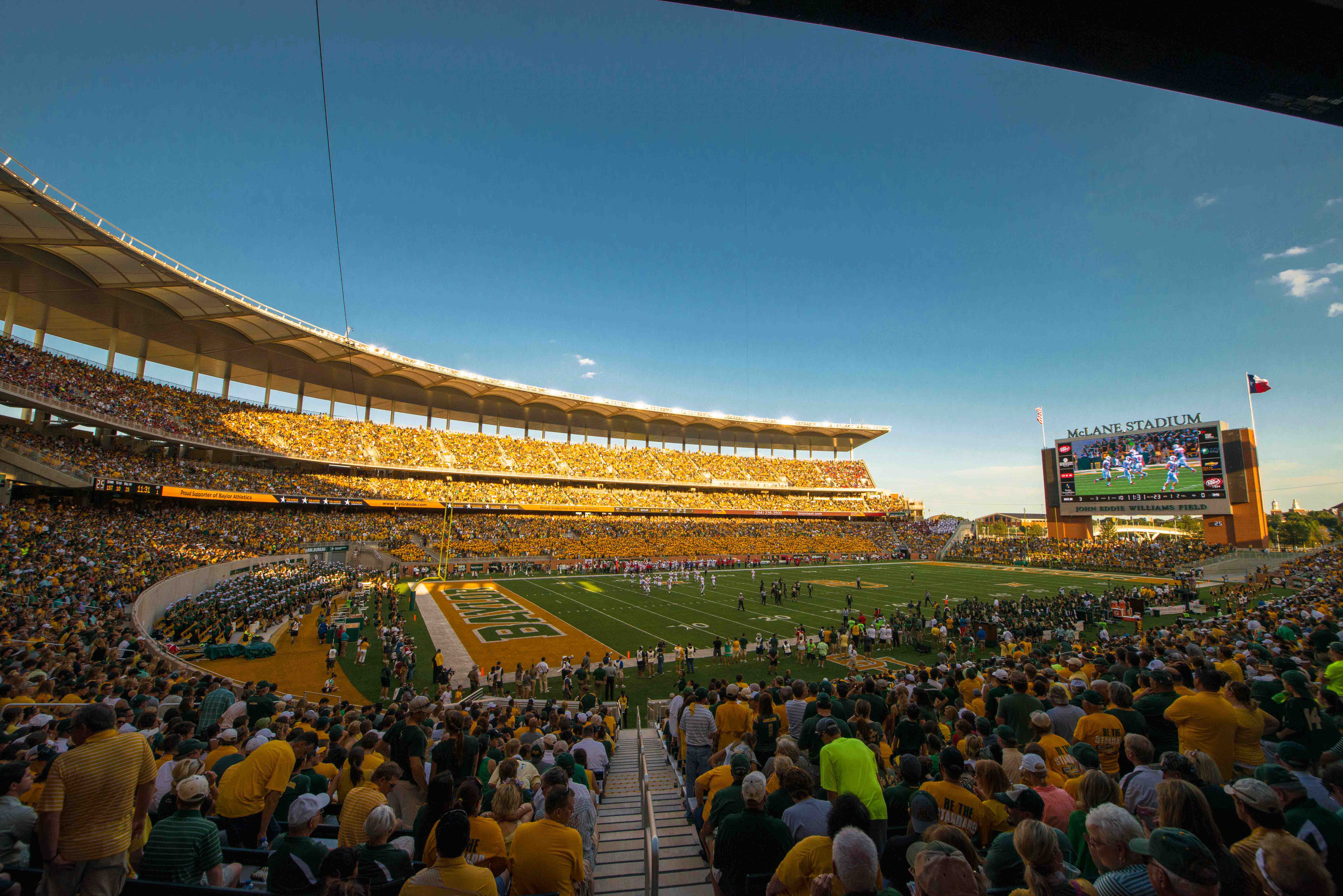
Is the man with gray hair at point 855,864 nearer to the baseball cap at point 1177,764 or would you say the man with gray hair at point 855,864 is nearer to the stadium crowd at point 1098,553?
the baseball cap at point 1177,764

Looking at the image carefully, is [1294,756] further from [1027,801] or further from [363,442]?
[363,442]

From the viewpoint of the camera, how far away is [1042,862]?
2.34m

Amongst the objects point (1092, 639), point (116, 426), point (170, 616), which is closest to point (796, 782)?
point (1092, 639)

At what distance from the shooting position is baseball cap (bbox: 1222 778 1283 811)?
2574 mm

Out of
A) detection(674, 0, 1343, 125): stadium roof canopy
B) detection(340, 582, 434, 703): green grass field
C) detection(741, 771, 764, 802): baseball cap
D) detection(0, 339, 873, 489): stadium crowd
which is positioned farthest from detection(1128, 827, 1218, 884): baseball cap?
detection(0, 339, 873, 489): stadium crowd

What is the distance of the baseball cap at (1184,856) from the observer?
1.97 m

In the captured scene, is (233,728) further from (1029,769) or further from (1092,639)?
(1092,639)

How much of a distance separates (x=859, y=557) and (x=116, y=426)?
57891mm

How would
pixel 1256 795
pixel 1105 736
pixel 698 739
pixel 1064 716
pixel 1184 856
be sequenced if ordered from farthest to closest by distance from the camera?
pixel 698 739, pixel 1064 716, pixel 1105 736, pixel 1256 795, pixel 1184 856

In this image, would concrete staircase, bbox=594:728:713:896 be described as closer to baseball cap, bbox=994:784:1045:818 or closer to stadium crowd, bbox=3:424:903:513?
baseball cap, bbox=994:784:1045:818

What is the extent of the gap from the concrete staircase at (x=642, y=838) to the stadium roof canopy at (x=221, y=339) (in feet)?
105

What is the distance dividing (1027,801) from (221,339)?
5500 cm

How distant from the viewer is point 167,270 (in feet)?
104

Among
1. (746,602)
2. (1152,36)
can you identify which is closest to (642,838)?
(1152,36)
